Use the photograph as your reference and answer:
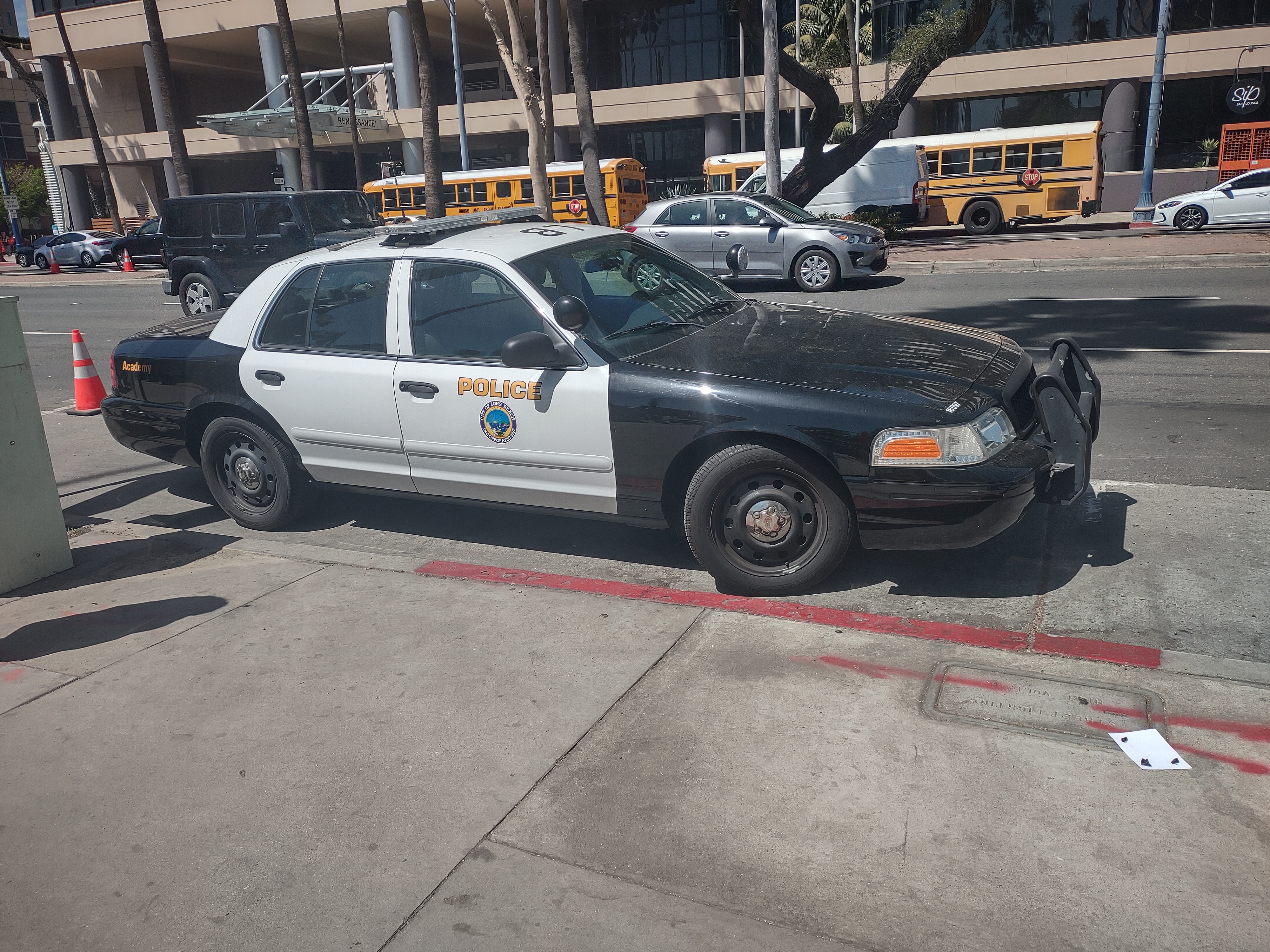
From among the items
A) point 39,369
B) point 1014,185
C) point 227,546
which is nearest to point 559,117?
point 1014,185

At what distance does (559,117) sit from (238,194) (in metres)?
27.3

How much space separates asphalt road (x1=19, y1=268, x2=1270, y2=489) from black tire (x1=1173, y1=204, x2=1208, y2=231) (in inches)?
381

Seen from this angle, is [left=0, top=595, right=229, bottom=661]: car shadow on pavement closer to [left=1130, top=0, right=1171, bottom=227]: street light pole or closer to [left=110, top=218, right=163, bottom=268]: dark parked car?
[left=1130, top=0, right=1171, bottom=227]: street light pole

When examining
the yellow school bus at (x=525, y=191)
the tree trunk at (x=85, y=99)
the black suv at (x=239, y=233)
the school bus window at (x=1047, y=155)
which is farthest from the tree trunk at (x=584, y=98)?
the tree trunk at (x=85, y=99)

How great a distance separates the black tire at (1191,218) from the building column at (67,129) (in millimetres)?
49669

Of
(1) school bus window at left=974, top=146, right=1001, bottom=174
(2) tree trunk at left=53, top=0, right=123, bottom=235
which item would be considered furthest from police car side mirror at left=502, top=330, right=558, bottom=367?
(2) tree trunk at left=53, top=0, right=123, bottom=235

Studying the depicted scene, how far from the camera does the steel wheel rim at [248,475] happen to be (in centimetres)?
590

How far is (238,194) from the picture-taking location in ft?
51.4

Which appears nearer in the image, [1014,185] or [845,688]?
[845,688]

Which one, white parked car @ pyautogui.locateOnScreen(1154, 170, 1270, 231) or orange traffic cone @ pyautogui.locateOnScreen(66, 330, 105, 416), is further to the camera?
white parked car @ pyautogui.locateOnScreen(1154, 170, 1270, 231)

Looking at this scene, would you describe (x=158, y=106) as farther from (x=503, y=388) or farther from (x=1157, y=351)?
(x=503, y=388)

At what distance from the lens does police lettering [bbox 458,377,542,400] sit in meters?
4.86

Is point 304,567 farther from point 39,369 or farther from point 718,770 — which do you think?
point 39,369

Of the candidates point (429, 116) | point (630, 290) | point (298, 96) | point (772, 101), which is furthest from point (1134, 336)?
point (298, 96)
